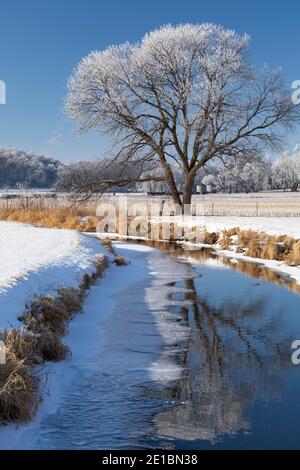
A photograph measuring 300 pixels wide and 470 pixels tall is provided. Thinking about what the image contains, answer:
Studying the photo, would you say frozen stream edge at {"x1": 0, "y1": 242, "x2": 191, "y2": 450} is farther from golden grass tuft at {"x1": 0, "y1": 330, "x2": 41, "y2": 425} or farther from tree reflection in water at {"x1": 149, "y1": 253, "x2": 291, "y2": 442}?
tree reflection in water at {"x1": 149, "y1": 253, "x2": 291, "y2": 442}

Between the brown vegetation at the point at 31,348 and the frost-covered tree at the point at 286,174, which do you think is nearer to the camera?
the brown vegetation at the point at 31,348

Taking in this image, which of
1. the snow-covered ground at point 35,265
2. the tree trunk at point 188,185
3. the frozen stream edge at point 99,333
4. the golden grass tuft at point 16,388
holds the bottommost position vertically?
the frozen stream edge at point 99,333

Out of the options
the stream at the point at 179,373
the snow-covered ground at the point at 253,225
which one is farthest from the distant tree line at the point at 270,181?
the stream at the point at 179,373

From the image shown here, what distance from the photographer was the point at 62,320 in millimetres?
9273

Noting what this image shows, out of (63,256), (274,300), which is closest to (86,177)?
(63,256)

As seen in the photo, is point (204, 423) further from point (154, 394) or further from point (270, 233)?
point (270, 233)

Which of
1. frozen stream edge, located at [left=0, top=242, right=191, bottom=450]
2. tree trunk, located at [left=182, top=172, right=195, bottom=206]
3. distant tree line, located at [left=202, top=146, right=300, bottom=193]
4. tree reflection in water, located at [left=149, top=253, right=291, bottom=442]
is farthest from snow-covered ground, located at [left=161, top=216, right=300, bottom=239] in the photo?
distant tree line, located at [left=202, top=146, right=300, bottom=193]

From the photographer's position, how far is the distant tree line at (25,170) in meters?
161

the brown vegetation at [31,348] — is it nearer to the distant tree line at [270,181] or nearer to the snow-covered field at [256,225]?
the snow-covered field at [256,225]

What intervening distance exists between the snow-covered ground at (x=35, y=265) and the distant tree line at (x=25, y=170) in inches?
5528

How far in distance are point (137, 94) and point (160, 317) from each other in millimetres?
23286

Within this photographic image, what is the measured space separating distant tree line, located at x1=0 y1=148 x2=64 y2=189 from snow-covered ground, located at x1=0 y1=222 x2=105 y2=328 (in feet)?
461

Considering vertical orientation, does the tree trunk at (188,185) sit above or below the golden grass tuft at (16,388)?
above

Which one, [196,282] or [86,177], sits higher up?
[86,177]
